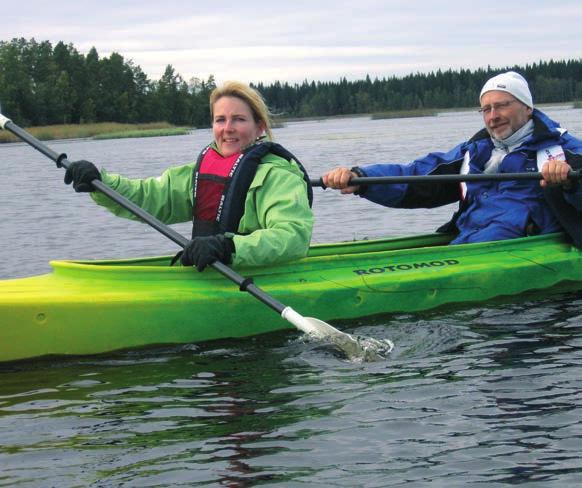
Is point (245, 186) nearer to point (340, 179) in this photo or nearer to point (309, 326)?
point (309, 326)

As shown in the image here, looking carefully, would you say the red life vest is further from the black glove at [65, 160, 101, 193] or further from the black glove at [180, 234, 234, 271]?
the black glove at [65, 160, 101, 193]

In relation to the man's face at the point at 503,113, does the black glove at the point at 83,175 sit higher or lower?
lower

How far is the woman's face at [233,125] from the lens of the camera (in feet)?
22.7

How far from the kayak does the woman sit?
294mm

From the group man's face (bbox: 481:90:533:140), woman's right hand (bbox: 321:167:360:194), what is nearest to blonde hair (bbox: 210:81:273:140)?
woman's right hand (bbox: 321:167:360:194)

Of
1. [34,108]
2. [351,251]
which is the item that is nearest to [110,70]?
[34,108]

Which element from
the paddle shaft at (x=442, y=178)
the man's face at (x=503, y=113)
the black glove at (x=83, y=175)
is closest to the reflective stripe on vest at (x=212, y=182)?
the black glove at (x=83, y=175)

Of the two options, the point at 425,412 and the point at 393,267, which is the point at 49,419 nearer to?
the point at 425,412

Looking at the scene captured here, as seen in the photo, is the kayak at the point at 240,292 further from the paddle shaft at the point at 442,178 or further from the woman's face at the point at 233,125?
the woman's face at the point at 233,125

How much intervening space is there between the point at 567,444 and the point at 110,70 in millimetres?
106950

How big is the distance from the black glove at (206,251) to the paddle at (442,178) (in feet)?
5.31

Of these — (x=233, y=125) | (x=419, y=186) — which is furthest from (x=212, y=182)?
(x=419, y=186)

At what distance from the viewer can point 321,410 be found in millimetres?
5457

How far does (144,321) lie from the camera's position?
6.68 metres
